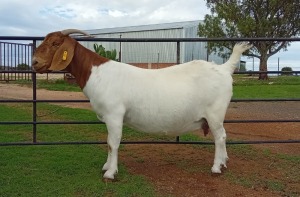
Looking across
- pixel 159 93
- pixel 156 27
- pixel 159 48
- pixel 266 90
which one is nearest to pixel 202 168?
pixel 159 93

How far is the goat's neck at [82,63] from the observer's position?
4.43 meters

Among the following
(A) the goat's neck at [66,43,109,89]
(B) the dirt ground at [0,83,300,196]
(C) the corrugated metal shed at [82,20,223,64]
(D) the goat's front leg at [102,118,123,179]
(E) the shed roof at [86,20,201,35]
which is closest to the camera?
(B) the dirt ground at [0,83,300,196]

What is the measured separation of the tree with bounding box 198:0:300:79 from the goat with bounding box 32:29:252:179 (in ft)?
72.2

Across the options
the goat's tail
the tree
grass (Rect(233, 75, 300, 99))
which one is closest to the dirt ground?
the goat's tail

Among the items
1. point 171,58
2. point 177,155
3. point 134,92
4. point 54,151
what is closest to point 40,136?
point 54,151

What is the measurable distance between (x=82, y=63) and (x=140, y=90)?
71cm

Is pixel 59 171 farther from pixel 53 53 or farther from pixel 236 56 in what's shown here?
pixel 236 56

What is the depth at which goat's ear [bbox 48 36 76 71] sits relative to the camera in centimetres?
429

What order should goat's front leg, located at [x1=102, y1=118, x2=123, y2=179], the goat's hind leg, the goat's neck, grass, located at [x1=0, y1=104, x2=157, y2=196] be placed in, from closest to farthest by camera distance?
1. grass, located at [x1=0, y1=104, x2=157, y2=196]
2. goat's front leg, located at [x1=102, y1=118, x2=123, y2=179]
3. the goat's neck
4. the goat's hind leg

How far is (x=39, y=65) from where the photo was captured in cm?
427

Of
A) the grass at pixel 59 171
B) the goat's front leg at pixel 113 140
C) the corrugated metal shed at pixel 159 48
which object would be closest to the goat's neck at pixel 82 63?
the goat's front leg at pixel 113 140

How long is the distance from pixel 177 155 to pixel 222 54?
24.2 metres

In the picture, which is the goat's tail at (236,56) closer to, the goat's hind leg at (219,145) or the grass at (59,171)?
the goat's hind leg at (219,145)

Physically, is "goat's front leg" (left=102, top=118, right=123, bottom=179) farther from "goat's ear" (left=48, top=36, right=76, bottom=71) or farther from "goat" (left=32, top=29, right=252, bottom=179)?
"goat's ear" (left=48, top=36, right=76, bottom=71)
